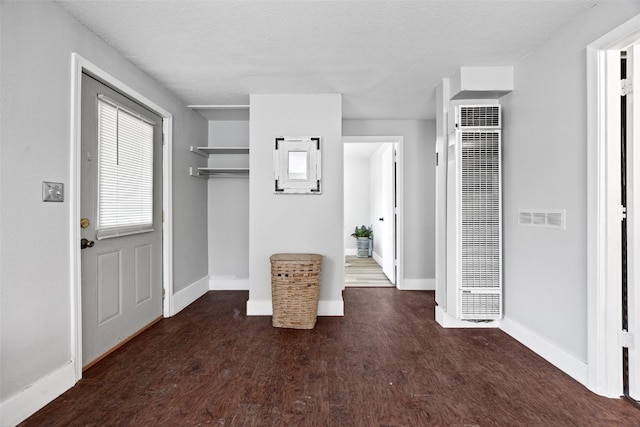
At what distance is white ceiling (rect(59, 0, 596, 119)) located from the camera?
2.09 m

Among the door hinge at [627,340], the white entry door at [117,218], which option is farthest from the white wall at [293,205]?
the door hinge at [627,340]

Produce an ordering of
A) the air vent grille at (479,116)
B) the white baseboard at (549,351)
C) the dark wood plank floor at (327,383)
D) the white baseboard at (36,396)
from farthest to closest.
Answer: the air vent grille at (479,116)
the white baseboard at (549,351)
the dark wood plank floor at (327,383)
the white baseboard at (36,396)

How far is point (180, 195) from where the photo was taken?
12.5ft

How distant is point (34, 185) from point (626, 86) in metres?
3.42

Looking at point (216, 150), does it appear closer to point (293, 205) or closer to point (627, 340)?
point (293, 205)

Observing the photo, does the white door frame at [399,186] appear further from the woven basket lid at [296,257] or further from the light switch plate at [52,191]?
the light switch plate at [52,191]

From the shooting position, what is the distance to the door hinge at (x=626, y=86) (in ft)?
6.48

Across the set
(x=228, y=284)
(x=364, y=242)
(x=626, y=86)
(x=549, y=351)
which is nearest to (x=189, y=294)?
(x=228, y=284)

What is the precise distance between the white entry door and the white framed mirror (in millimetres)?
1193

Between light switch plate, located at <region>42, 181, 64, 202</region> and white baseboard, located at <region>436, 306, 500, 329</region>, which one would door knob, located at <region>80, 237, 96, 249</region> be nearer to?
light switch plate, located at <region>42, 181, 64, 202</region>

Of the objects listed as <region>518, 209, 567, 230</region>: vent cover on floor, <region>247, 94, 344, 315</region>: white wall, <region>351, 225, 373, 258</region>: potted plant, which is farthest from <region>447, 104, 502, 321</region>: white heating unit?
<region>351, 225, 373, 258</region>: potted plant

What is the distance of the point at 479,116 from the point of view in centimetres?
296

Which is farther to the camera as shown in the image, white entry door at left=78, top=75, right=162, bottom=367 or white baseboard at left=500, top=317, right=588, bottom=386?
white entry door at left=78, top=75, right=162, bottom=367

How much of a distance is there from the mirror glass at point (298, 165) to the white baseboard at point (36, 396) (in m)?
2.35
